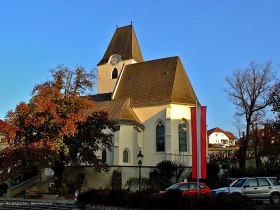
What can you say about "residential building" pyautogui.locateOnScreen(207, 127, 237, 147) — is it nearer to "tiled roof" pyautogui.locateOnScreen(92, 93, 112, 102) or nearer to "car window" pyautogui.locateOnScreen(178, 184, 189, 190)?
"tiled roof" pyautogui.locateOnScreen(92, 93, 112, 102)

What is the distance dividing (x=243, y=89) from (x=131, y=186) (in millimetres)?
16729

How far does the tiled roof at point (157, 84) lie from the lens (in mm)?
44625

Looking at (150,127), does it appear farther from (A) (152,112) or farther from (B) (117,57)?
(B) (117,57)

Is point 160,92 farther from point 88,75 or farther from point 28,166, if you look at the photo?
point 28,166

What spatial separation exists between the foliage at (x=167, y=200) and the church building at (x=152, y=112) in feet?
75.4

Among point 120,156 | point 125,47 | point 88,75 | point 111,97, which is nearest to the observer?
point 88,75

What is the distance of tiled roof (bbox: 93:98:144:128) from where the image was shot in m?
42.7

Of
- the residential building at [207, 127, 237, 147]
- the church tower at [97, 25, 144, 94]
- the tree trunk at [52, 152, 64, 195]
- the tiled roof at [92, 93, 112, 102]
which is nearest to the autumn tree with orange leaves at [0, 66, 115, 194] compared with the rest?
the tree trunk at [52, 152, 64, 195]

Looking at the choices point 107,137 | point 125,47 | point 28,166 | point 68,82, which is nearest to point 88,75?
point 68,82

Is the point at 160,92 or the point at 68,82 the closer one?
the point at 68,82

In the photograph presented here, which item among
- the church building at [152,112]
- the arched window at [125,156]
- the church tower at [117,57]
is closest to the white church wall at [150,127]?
the church building at [152,112]

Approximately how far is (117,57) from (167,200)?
143 ft

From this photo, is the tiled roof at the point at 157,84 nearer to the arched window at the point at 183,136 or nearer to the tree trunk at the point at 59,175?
the arched window at the point at 183,136

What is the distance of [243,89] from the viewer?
4184cm
